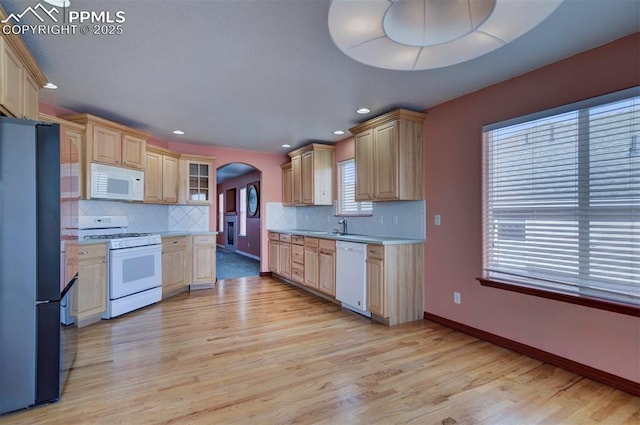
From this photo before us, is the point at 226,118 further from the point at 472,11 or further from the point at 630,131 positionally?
the point at 630,131

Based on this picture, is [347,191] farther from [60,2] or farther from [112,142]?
[60,2]

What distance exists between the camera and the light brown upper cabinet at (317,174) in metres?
5.23

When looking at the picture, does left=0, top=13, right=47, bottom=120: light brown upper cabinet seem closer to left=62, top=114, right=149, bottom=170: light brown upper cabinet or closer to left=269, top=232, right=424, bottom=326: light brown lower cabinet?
left=62, top=114, right=149, bottom=170: light brown upper cabinet

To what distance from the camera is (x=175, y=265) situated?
4.69m

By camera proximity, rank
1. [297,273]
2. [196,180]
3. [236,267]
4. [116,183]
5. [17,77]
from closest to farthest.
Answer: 1. [17,77]
2. [116,183]
3. [297,273]
4. [196,180]
5. [236,267]

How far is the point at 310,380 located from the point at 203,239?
3.44m

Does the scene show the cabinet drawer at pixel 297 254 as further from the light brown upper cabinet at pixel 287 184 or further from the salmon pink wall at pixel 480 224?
the salmon pink wall at pixel 480 224

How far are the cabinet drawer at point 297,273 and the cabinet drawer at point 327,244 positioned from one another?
720mm

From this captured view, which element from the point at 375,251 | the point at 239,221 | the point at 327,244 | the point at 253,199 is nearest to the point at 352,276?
the point at 375,251

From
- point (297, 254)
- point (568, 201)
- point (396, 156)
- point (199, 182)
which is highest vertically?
point (396, 156)

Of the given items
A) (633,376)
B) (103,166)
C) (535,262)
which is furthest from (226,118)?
(633,376)

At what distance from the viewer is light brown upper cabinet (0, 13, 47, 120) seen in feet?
Result: 6.48

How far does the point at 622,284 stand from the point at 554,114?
4.42 feet

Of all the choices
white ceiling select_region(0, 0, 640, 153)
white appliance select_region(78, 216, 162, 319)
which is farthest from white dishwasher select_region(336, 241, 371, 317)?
white appliance select_region(78, 216, 162, 319)
